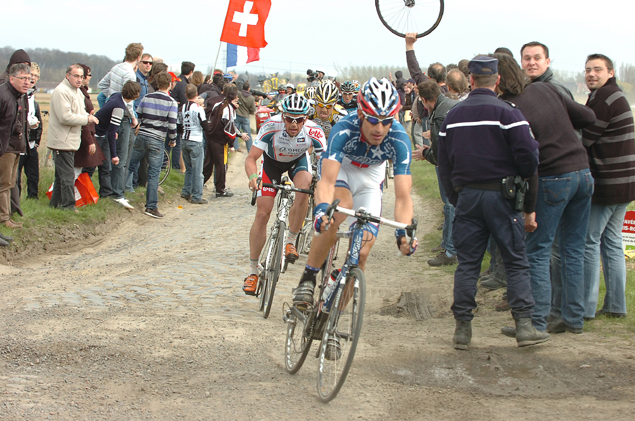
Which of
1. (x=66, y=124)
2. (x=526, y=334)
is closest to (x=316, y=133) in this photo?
(x=526, y=334)

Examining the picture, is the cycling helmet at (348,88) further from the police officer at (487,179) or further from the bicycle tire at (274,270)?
the police officer at (487,179)

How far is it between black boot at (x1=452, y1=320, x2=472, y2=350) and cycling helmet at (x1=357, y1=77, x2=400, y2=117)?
2.02 metres

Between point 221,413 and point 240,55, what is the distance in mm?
17561

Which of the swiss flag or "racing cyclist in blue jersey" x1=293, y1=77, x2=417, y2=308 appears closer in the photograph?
"racing cyclist in blue jersey" x1=293, y1=77, x2=417, y2=308

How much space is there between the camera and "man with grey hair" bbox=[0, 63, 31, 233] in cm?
945

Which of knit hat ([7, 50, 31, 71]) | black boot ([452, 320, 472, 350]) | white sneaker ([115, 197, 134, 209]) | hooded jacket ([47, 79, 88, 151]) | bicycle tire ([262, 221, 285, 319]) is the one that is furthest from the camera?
white sneaker ([115, 197, 134, 209])

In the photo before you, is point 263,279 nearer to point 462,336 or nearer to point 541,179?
point 462,336

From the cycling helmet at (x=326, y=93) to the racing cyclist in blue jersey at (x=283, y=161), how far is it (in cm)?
265

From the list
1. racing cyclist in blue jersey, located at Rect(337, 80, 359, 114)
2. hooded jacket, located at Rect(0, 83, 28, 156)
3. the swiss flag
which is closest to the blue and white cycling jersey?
hooded jacket, located at Rect(0, 83, 28, 156)

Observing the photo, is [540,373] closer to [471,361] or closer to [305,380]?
[471,361]

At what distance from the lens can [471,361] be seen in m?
5.52

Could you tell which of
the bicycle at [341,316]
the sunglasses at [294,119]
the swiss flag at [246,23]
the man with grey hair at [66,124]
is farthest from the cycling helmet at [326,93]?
the swiss flag at [246,23]

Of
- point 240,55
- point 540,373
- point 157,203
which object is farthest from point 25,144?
point 240,55

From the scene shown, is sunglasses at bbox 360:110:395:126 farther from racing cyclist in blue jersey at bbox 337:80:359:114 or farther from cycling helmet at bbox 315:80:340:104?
racing cyclist in blue jersey at bbox 337:80:359:114
